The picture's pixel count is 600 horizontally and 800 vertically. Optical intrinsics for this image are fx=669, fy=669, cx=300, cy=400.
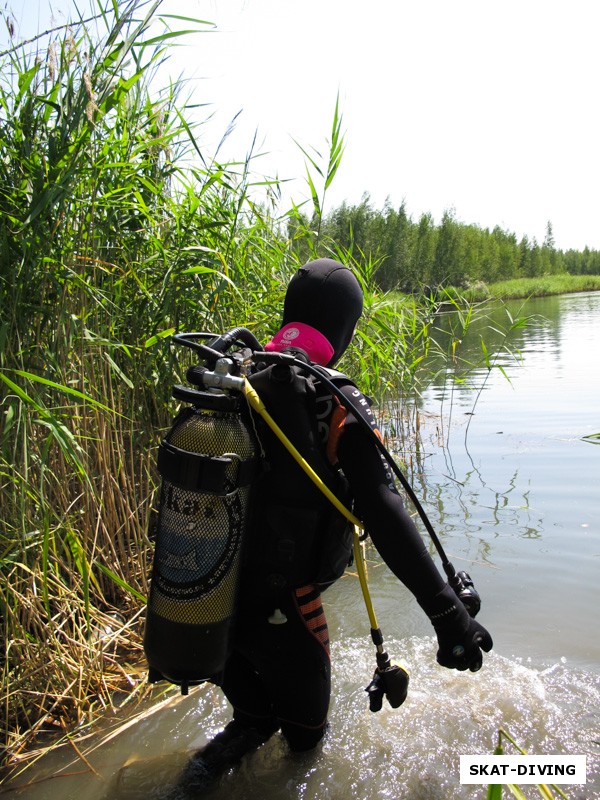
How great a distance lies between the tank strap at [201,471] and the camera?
5.84 ft

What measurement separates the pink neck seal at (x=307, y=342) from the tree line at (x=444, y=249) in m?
21.8

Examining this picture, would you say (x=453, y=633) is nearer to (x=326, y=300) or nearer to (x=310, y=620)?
(x=310, y=620)

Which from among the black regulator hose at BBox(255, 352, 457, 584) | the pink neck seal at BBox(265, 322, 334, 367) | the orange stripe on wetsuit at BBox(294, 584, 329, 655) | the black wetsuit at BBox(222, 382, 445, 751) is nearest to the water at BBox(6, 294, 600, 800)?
the black wetsuit at BBox(222, 382, 445, 751)

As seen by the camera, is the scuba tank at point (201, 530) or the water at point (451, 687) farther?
the water at point (451, 687)

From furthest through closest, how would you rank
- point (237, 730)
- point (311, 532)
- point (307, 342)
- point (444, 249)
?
point (444, 249) → point (237, 730) → point (307, 342) → point (311, 532)

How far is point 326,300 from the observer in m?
2.10

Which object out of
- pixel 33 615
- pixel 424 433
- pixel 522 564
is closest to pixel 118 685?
pixel 33 615

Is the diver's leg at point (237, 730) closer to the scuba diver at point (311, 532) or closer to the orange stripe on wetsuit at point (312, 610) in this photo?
the scuba diver at point (311, 532)

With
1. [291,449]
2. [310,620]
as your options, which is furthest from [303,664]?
[291,449]

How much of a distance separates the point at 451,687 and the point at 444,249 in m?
39.9

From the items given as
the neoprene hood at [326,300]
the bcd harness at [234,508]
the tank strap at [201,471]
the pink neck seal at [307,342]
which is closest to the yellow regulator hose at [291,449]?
the bcd harness at [234,508]

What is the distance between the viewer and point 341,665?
3.21 metres

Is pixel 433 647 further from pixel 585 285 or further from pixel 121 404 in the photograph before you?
pixel 585 285

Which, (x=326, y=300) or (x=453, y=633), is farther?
(x=326, y=300)
